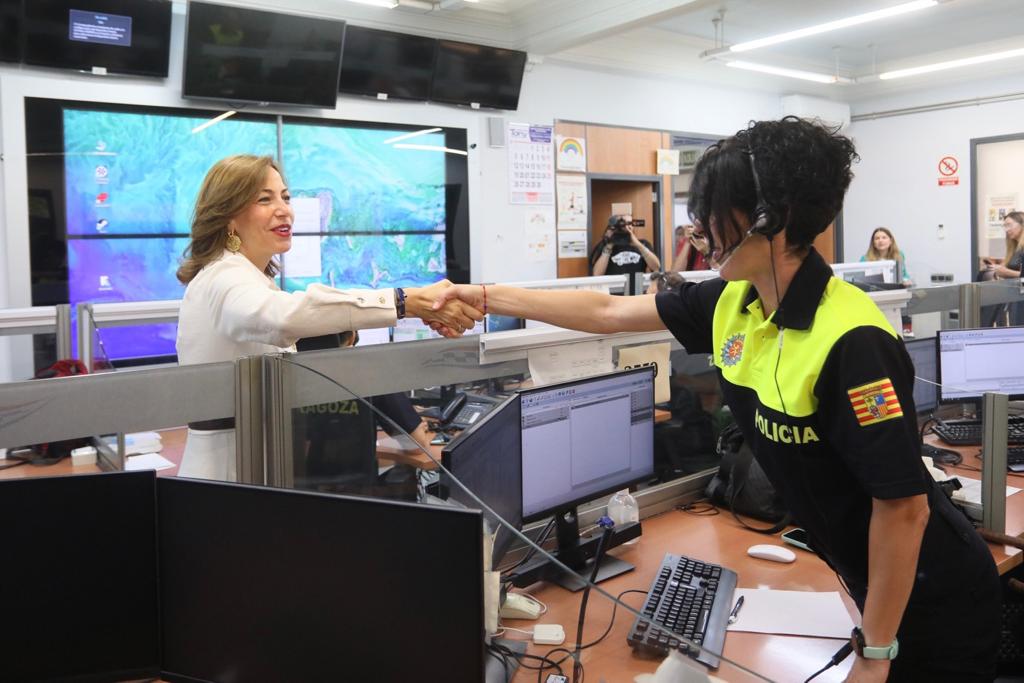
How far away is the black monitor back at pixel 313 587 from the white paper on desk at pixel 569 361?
2.52 feet

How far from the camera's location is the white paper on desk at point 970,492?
193cm

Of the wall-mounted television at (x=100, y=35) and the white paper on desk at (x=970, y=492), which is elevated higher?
the wall-mounted television at (x=100, y=35)

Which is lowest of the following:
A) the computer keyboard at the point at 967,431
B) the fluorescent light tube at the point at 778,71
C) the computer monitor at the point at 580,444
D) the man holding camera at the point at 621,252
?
the computer keyboard at the point at 967,431

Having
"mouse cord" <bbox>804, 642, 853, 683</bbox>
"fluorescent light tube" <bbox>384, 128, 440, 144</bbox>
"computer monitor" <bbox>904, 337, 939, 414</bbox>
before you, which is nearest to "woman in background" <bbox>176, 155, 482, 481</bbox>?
"mouse cord" <bbox>804, 642, 853, 683</bbox>

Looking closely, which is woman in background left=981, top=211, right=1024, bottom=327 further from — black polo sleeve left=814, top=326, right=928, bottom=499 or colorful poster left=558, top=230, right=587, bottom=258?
black polo sleeve left=814, top=326, right=928, bottom=499

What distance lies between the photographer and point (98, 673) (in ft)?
3.66

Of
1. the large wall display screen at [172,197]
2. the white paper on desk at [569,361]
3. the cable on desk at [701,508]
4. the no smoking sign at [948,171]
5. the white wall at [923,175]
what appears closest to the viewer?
the white paper on desk at [569,361]

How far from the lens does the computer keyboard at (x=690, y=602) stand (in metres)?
1.41

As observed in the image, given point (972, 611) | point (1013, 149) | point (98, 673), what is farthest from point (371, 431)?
point (1013, 149)

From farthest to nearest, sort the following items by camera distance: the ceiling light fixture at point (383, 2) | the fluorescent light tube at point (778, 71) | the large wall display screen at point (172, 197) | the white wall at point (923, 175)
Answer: the white wall at point (923, 175) → the fluorescent light tube at point (778, 71) → the ceiling light fixture at point (383, 2) → the large wall display screen at point (172, 197)

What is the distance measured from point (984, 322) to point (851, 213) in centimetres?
655

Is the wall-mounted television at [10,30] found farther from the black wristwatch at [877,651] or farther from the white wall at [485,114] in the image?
the black wristwatch at [877,651]

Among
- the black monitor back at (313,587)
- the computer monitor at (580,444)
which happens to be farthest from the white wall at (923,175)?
the black monitor back at (313,587)

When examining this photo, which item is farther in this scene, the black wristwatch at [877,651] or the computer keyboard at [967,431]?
the computer keyboard at [967,431]
